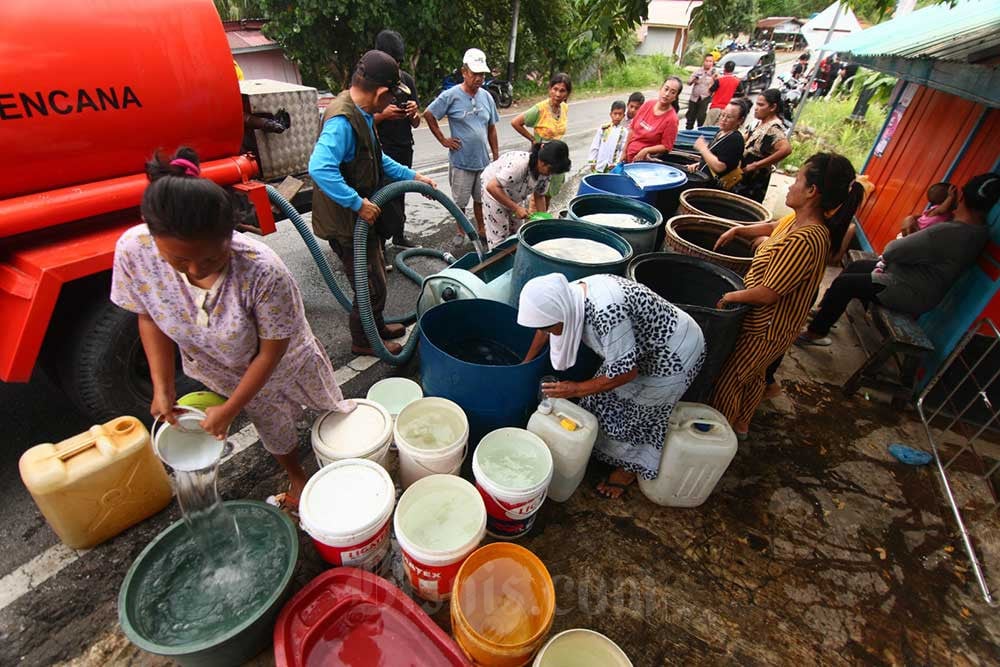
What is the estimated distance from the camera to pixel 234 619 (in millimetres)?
1997

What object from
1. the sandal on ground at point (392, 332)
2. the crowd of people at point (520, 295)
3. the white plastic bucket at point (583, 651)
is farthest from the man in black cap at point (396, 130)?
the white plastic bucket at point (583, 651)

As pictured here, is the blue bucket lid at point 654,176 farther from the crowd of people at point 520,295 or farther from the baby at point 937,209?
the baby at point 937,209

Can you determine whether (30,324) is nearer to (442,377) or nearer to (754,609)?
(442,377)

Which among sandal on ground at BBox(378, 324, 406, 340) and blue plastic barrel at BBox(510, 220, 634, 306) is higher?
blue plastic barrel at BBox(510, 220, 634, 306)

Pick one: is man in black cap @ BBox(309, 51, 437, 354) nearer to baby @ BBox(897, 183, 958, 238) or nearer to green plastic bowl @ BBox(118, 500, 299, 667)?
green plastic bowl @ BBox(118, 500, 299, 667)

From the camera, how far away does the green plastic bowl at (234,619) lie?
1747 millimetres

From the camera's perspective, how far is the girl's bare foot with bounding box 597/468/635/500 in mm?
2945

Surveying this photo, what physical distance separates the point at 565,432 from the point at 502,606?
0.91 m

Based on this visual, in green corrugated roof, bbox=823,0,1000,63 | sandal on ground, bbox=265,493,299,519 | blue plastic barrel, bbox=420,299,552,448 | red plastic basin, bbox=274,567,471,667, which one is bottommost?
sandal on ground, bbox=265,493,299,519

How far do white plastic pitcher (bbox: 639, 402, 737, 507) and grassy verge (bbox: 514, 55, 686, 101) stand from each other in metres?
18.9

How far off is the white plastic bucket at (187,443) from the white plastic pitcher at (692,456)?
2404 millimetres

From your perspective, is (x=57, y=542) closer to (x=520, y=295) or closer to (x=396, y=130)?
(x=520, y=295)

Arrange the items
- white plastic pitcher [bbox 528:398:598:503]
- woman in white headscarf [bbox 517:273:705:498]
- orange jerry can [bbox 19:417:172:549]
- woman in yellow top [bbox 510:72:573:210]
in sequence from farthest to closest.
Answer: woman in yellow top [bbox 510:72:573:210], white plastic pitcher [bbox 528:398:598:503], woman in white headscarf [bbox 517:273:705:498], orange jerry can [bbox 19:417:172:549]

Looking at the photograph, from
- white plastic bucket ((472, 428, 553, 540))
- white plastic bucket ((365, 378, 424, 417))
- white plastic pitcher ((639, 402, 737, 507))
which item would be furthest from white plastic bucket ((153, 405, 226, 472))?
white plastic pitcher ((639, 402, 737, 507))
